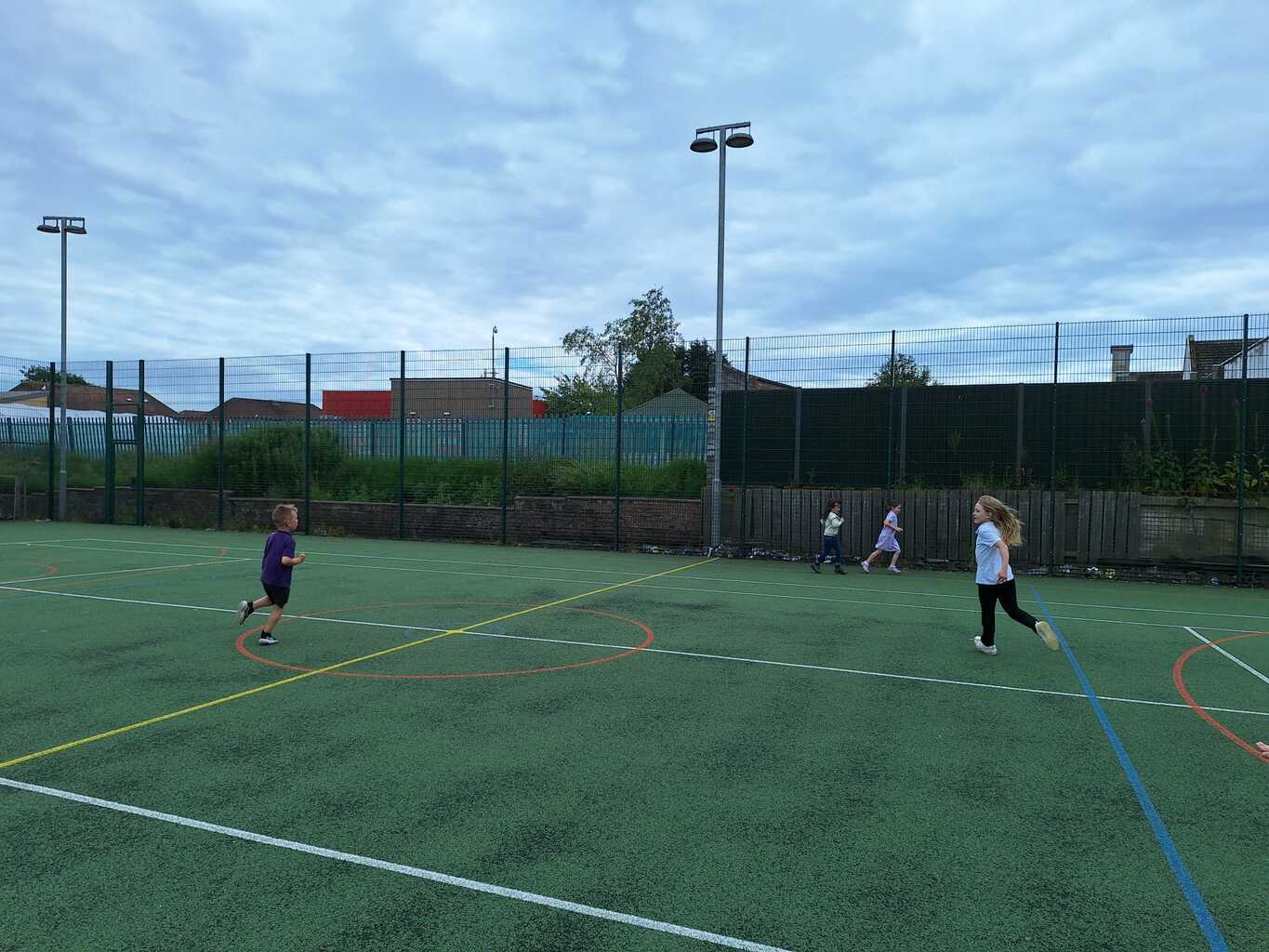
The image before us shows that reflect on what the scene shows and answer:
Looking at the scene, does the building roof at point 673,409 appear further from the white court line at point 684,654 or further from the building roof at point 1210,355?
the white court line at point 684,654

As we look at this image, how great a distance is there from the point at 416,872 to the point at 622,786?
1.36m

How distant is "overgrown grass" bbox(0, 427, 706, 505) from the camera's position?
1850cm

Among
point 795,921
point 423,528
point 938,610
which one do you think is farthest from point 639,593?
point 423,528

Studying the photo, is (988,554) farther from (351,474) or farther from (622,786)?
(351,474)

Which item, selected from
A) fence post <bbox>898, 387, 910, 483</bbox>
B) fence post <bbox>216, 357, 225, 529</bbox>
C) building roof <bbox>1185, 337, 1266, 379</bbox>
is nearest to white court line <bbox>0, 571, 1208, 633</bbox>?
fence post <bbox>898, 387, 910, 483</bbox>

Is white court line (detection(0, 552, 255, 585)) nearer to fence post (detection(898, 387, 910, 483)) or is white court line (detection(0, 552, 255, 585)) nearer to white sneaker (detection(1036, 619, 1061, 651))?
fence post (detection(898, 387, 910, 483))

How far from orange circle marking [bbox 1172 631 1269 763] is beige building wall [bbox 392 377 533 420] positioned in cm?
1399

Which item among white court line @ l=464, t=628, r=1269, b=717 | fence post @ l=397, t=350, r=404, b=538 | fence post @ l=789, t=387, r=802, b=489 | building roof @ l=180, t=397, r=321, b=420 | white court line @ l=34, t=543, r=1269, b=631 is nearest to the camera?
white court line @ l=464, t=628, r=1269, b=717

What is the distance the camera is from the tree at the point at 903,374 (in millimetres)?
16062

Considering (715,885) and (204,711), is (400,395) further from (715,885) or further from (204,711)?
(715,885)

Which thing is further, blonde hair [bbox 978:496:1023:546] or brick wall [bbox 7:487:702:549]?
brick wall [bbox 7:487:702:549]

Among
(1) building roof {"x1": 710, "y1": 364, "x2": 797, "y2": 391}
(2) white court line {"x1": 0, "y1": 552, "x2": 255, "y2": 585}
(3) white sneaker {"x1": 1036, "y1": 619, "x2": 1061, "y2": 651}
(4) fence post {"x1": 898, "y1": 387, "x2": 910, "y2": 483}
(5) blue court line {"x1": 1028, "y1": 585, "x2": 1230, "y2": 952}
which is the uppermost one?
(1) building roof {"x1": 710, "y1": 364, "x2": 797, "y2": 391}

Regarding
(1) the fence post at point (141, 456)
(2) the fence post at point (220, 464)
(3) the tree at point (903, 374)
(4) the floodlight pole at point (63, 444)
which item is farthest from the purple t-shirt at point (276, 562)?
(4) the floodlight pole at point (63, 444)

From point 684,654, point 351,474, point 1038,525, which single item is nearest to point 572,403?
point 351,474
